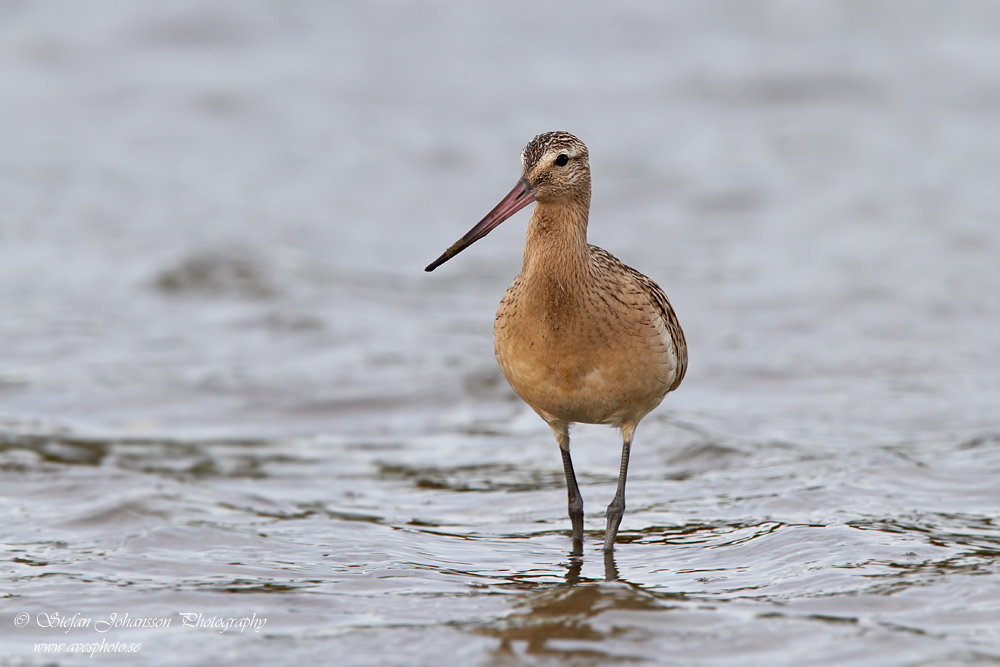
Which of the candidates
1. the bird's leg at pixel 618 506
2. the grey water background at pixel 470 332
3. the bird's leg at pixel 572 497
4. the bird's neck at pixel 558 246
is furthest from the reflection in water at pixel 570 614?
the bird's neck at pixel 558 246

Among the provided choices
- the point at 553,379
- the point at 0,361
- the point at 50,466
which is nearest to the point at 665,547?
the point at 553,379

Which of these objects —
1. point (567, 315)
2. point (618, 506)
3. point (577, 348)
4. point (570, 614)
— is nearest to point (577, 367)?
point (577, 348)

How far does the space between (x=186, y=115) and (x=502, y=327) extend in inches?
532

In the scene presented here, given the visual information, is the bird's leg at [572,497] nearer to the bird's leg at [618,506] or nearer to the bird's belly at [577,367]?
the bird's leg at [618,506]

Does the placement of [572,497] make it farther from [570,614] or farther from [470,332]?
[470,332]

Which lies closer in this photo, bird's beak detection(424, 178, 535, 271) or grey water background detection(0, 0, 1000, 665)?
grey water background detection(0, 0, 1000, 665)

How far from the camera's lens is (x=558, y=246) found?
5.84 m

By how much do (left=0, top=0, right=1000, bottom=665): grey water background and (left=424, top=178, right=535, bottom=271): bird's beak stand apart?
1.50 metres

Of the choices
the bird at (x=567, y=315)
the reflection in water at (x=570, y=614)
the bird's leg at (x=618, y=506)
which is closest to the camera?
the reflection in water at (x=570, y=614)

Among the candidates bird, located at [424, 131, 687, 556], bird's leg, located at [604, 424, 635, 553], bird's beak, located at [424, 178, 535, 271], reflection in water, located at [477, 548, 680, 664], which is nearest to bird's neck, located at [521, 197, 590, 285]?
bird, located at [424, 131, 687, 556]

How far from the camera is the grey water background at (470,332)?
5332 millimetres

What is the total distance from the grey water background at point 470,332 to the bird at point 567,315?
0.87 meters

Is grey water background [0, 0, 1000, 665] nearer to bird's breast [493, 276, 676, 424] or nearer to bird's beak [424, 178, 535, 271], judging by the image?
bird's breast [493, 276, 676, 424]

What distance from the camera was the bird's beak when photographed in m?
5.57
